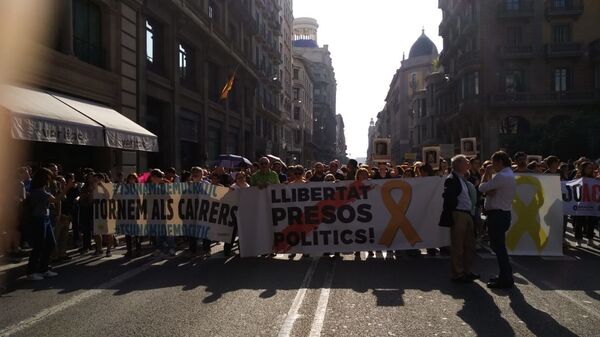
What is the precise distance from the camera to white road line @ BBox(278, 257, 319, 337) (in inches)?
213

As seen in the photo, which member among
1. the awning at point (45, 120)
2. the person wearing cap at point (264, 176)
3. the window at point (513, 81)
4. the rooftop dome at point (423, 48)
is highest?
the rooftop dome at point (423, 48)

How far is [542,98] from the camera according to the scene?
146ft

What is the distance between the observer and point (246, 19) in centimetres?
3806

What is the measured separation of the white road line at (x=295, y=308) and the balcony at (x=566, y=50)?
42127mm

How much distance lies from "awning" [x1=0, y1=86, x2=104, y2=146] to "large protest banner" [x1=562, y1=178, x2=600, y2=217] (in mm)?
11481

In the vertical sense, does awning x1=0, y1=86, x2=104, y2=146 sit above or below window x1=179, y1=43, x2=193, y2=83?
below

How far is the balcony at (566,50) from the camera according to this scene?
43.7 m

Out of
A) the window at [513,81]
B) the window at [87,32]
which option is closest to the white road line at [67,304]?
the window at [87,32]

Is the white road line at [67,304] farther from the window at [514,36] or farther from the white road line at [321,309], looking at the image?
the window at [514,36]

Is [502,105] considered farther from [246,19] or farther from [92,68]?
[92,68]

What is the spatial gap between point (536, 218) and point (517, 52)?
39.4 m

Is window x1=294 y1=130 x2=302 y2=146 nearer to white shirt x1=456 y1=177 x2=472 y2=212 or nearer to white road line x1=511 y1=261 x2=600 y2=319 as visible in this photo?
white shirt x1=456 y1=177 x2=472 y2=212

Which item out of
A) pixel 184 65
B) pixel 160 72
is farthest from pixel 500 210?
pixel 184 65

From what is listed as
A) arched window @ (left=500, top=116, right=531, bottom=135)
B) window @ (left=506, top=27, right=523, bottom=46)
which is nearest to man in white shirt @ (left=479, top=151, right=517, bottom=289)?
arched window @ (left=500, top=116, right=531, bottom=135)
